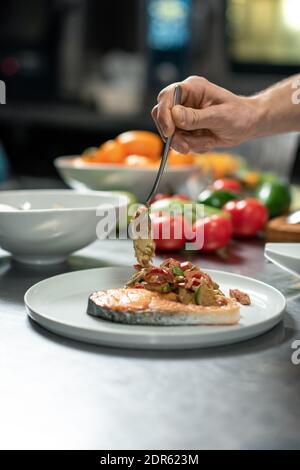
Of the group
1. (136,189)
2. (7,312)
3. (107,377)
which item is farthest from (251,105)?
(107,377)

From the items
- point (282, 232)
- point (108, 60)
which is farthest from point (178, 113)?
point (108, 60)

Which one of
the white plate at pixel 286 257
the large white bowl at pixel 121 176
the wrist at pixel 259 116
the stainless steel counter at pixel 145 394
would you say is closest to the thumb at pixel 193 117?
the wrist at pixel 259 116

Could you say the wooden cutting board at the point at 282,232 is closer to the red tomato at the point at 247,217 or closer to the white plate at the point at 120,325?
the red tomato at the point at 247,217

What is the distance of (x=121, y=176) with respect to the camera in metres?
2.14

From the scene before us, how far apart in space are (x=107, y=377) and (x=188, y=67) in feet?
13.1

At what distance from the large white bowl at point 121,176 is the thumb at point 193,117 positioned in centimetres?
63

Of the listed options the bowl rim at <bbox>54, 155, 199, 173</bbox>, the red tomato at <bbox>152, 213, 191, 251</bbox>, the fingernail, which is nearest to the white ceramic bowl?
the red tomato at <bbox>152, 213, 191, 251</bbox>

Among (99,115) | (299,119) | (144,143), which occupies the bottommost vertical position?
(99,115)

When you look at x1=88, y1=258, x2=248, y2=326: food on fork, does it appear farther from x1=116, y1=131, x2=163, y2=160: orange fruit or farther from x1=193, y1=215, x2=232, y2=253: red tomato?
x1=116, y1=131, x2=163, y2=160: orange fruit

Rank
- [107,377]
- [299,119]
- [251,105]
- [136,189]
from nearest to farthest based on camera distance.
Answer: [107,377], [251,105], [299,119], [136,189]

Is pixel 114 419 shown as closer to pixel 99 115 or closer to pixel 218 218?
pixel 218 218

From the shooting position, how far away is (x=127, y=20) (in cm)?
493

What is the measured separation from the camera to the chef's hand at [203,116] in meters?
1.38
